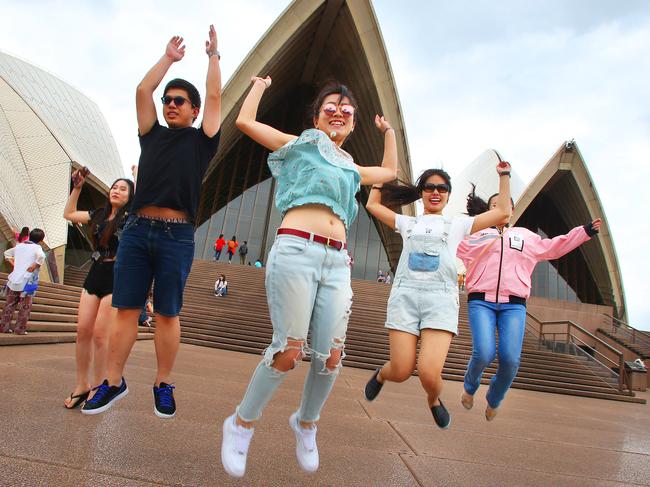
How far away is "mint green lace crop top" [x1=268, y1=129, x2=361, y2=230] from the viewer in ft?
6.25

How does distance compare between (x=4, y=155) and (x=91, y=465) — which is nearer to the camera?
(x=91, y=465)

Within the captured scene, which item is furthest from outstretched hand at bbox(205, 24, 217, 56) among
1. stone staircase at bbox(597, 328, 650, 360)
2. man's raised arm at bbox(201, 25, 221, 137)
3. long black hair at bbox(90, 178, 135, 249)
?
stone staircase at bbox(597, 328, 650, 360)

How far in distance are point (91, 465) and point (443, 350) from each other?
1.86 meters

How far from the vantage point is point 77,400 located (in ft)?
7.68

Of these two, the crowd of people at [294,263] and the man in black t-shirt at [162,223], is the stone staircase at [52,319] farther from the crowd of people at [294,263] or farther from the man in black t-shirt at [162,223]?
the man in black t-shirt at [162,223]

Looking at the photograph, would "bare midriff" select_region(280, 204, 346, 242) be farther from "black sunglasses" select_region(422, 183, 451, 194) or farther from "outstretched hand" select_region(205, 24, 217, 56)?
"black sunglasses" select_region(422, 183, 451, 194)

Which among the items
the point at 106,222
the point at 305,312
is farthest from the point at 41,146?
the point at 305,312

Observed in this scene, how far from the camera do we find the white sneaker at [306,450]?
5.54 ft

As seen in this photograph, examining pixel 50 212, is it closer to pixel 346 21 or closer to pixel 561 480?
pixel 346 21

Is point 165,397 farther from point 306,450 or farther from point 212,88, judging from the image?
point 212,88

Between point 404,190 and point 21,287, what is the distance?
5104 millimetres

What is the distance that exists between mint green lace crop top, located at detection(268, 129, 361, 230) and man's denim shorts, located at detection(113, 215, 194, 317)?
0.61 metres

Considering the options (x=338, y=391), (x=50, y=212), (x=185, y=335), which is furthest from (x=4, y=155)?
(x=338, y=391)

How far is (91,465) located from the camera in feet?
4.98
